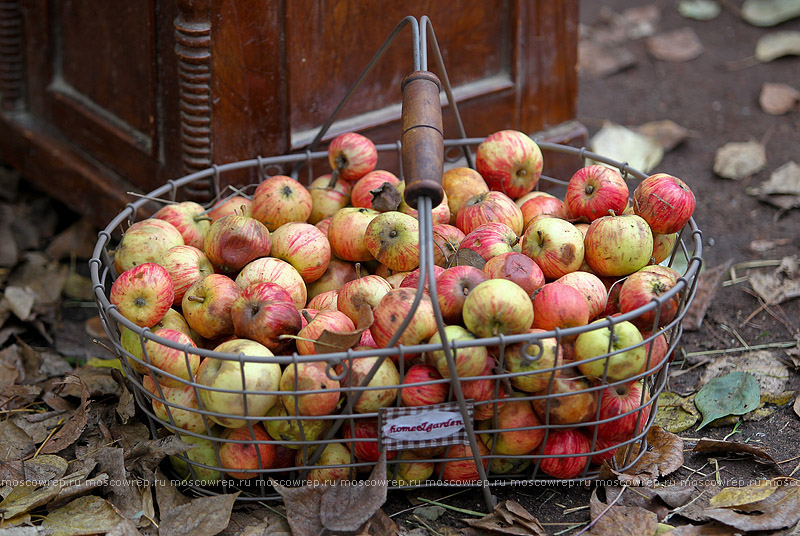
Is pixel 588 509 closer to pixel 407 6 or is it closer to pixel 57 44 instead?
pixel 407 6

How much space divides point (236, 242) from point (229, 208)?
1.00 feet

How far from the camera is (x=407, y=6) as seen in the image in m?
2.79

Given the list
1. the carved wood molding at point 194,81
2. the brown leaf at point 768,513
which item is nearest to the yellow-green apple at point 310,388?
the brown leaf at point 768,513

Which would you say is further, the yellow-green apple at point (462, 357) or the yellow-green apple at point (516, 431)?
the yellow-green apple at point (516, 431)

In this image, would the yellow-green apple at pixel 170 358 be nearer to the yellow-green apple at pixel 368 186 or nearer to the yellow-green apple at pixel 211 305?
the yellow-green apple at pixel 211 305

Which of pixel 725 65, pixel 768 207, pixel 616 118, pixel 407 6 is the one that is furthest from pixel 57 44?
pixel 725 65

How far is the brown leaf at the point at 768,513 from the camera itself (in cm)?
184

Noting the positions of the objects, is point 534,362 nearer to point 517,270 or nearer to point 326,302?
point 517,270

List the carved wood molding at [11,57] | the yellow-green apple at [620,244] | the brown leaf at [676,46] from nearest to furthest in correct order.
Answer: the yellow-green apple at [620,244] → the carved wood molding at [11,57] → the brown leaf at [676,46]

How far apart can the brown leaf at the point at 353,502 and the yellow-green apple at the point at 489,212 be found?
739 millimetres

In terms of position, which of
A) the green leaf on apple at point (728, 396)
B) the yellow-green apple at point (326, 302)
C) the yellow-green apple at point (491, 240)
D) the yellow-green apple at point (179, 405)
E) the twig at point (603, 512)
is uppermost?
the yellow-green apple at point (491, 240)

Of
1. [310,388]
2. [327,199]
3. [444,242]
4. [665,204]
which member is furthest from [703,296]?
[310,388]

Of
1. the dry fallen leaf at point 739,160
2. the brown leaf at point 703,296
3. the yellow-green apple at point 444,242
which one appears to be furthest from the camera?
the dry fallen leaf at point 739,160

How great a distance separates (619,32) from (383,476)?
3.72 m
